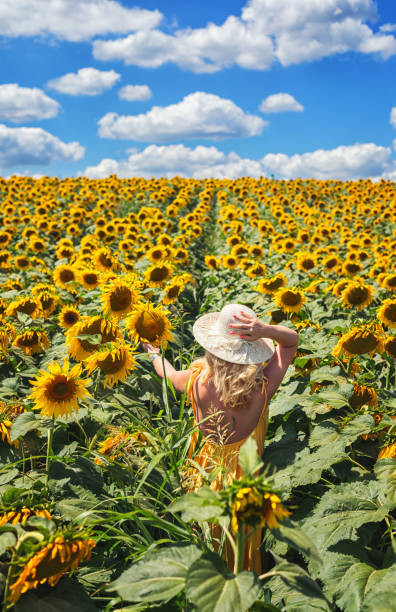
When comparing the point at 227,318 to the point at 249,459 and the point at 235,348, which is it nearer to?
the point at 235,348

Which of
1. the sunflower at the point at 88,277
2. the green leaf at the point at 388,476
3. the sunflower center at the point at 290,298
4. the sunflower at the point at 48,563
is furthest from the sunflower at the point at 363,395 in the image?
the sunflower at the point at 88,277

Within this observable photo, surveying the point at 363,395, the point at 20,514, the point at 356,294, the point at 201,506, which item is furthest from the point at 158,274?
the point at 201,506

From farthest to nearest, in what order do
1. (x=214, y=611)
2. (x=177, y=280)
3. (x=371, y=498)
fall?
(x=177, y=280) < (x=371, y=498) < (x=214, y=611)

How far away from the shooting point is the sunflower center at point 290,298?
16.9 feet

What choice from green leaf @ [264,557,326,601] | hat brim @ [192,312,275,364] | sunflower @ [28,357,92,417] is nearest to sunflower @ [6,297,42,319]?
sunflower @ [28,357,92,417]

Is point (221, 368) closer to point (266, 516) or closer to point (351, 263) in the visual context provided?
point (266, 516)

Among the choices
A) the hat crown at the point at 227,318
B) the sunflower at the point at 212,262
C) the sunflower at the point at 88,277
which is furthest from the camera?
the sunflower at the point at 212,262

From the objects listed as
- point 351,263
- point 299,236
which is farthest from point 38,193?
point 351,263

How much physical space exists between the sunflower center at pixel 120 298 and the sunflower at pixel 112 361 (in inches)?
34.1

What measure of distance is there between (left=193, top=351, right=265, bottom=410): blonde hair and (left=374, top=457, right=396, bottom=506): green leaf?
0.88m

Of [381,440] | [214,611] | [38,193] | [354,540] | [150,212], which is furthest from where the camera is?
[38,193]

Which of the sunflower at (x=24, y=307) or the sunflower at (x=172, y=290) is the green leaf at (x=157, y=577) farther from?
the sunflower at (x=172, y=290)

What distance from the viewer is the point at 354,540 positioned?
7.46 ft

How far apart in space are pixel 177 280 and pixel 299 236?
742cm
